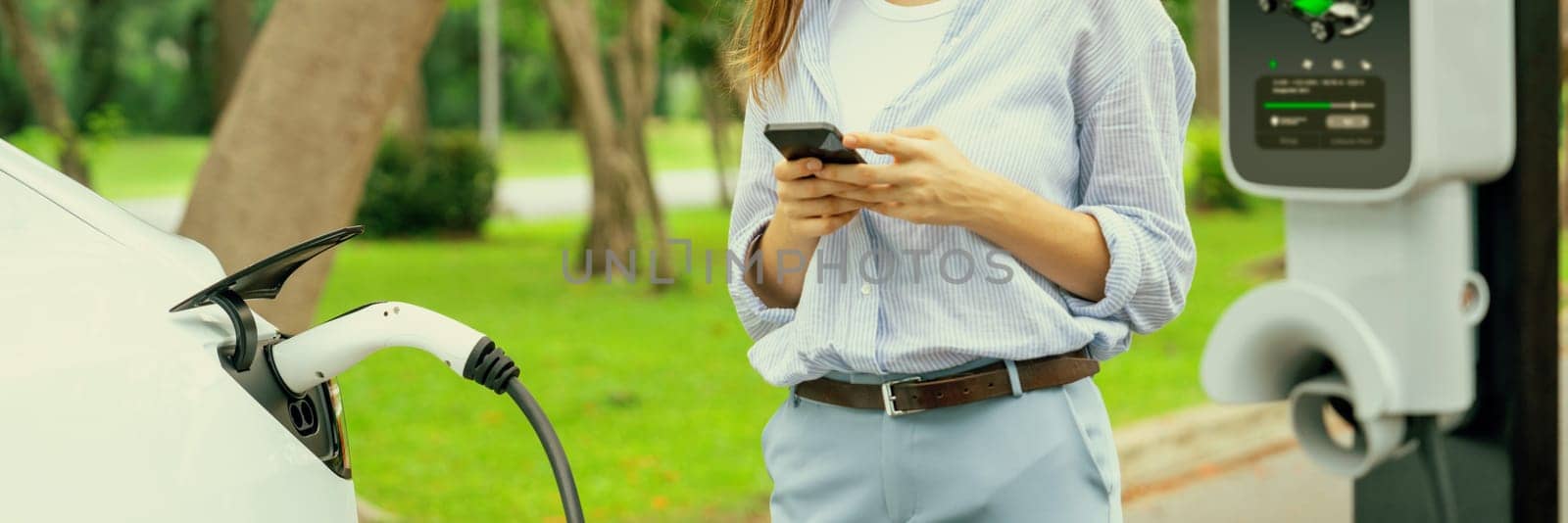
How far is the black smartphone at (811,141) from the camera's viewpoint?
1.57m

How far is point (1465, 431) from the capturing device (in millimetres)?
3531

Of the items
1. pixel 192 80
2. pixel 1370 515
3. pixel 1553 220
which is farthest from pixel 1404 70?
pixel 192 80

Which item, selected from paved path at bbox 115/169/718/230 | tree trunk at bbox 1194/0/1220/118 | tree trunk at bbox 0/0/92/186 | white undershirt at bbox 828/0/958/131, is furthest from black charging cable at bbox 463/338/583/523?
tree trunk at bbox 1194/0/1220/118

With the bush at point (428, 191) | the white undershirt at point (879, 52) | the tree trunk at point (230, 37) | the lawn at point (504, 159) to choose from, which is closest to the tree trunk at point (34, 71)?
the tree trunk at point (230, 37)

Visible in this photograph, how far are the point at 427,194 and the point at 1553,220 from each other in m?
13.9

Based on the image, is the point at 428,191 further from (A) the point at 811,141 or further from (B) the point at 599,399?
(A) the point at 811,141

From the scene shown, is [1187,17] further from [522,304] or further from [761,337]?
[761,337]

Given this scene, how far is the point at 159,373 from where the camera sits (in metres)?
1.48

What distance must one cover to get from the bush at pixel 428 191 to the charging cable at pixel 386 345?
1501 centimetres

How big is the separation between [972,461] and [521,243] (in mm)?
14577

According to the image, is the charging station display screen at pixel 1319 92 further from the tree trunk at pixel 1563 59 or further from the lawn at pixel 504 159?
the lawn at pixel 504 159

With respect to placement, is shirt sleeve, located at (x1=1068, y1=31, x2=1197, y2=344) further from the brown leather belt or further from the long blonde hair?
the long blonde hair

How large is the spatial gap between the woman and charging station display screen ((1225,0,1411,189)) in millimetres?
1532

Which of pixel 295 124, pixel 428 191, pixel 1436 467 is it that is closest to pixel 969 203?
pixel 1436 467
